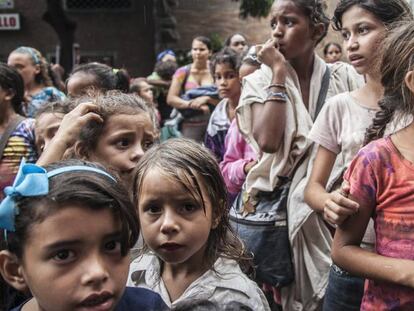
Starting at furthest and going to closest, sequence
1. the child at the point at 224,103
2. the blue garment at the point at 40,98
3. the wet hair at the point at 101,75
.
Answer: the blue garment at the point at 40,98 < the child at the point at 224,103 < the wet hair at the point at 101,75

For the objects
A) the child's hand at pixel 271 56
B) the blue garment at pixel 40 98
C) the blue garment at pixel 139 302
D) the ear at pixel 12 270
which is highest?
the child's hand at pixel 271 56

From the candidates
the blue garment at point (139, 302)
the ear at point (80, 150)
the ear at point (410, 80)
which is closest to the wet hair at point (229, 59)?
the ear at point (80, 150)

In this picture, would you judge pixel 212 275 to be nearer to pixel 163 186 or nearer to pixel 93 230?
pixel 163 186

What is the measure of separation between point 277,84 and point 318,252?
828 millimetres

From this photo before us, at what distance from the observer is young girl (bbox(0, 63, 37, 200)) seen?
11.7ft

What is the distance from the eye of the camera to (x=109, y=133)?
234 centimetres

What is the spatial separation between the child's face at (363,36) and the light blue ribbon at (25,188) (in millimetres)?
1470

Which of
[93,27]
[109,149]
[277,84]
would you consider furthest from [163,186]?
[93,27]

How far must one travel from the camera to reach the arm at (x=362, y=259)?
1.75 m

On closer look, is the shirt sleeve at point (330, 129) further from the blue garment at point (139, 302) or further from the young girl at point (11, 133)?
the young girl at point (11, 133)

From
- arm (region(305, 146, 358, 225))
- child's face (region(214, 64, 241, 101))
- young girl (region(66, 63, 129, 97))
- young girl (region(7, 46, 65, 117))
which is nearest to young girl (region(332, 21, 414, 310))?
arm (region(305, 146, 358, 225))

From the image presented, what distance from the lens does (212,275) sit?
6.25 ft

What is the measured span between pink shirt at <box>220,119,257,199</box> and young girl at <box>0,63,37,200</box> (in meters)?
1.15

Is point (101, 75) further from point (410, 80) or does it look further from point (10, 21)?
point (10, 21)
